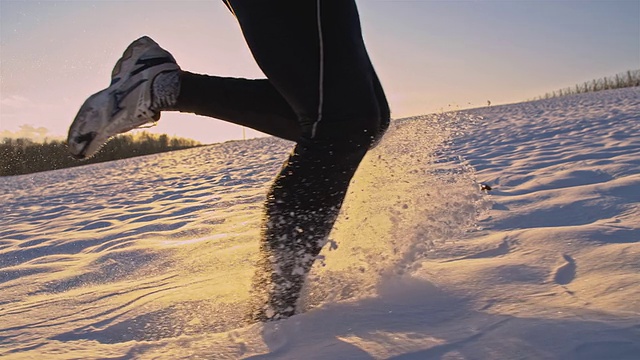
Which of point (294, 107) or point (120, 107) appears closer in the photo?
point (294, 107)

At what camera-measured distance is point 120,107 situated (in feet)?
4.42

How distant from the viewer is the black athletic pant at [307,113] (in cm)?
115

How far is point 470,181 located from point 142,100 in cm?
133

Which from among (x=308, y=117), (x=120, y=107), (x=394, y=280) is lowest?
(x=394, y=280)

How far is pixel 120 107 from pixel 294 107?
0.45m

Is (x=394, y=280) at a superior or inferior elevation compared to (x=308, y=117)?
inferior

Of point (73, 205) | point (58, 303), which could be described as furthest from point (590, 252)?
point (73, 205)

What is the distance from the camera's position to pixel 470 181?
217cm

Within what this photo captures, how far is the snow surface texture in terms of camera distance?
1.00 metres

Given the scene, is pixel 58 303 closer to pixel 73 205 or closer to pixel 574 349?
pixel 574 349

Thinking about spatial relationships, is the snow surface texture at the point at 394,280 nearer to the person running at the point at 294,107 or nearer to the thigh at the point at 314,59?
the person running at the point at 294,107

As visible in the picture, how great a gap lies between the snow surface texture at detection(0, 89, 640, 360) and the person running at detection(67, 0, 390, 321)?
12 centimetres

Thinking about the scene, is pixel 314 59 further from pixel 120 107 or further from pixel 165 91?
pixel 120 107

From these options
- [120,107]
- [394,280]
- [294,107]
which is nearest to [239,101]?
[294,107]
